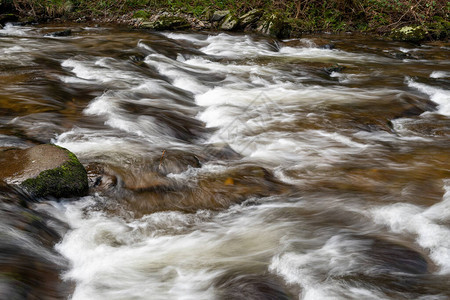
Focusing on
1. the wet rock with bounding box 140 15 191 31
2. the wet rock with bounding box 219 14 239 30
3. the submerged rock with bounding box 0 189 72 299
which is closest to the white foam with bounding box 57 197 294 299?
the submerged rock with bounding box 0 189 72 299

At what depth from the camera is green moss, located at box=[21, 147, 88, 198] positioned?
4.28 m

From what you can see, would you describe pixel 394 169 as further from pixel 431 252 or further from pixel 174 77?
pixel 174 77

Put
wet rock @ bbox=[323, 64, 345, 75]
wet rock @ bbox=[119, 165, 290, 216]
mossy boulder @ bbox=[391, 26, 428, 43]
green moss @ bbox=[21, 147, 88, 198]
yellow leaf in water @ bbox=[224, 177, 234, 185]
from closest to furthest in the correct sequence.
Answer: green moss @ bbox=[21, 147, 88, 198] < wet rock @ bbox=[119, 165, 290, 216] < yellow leaf in water @ bbox=[224, 177, 234, 185] < wet rock @ bbox=[323, 64, 345, 75] < mossy boulder @ bbox=[391, 26, 428, 43]

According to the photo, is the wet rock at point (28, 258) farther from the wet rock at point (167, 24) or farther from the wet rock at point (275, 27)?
the wet rock at point (167, 24)

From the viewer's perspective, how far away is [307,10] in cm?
1611

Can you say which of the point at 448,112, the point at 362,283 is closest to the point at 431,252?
the point at 362,283

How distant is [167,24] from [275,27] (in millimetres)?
3544

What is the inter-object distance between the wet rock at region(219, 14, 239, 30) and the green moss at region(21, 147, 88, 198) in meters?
11.8

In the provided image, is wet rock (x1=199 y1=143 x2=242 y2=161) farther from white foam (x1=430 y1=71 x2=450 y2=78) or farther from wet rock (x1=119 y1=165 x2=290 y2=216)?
white foam (x1=430 y1=71 x2=450 y2=78)

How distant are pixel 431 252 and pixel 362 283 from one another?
805 millimetres

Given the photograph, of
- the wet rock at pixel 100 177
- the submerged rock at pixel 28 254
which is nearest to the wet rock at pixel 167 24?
the wet rock at pixel 100 177

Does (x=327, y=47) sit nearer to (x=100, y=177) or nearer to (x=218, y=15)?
(x=218, y=15)

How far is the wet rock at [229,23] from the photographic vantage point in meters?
15.3

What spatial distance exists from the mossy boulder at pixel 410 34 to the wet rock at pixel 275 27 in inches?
130
